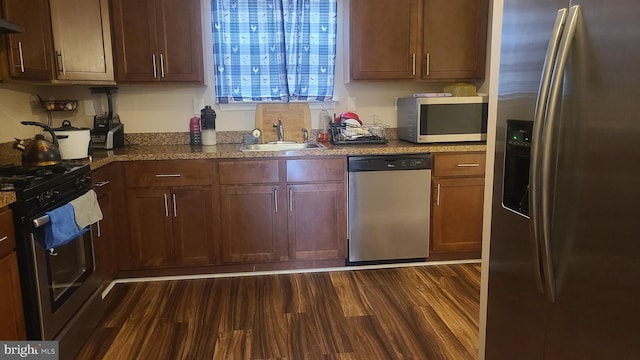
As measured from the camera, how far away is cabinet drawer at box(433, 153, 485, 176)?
3.21 metres

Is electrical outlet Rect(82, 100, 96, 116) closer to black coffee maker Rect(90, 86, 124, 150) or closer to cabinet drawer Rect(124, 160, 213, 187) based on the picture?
black coffee maker Rect(90, 86, 124, 150)

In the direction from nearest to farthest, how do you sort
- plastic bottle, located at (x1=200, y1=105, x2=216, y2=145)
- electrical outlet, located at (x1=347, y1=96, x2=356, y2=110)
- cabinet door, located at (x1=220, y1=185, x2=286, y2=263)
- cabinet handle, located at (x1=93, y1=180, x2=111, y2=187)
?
cabinet handle, located at (x1=93, y1=180, x2=111, y2=187), cabinet door, located at (x1=220, y1=185, x2=286, y2=263), plastic bottle, located at (x1=200, y1=105, x2=216, y2=145), electrical outlet, located at (x1=347, y1=96, x2=356, y2=110)

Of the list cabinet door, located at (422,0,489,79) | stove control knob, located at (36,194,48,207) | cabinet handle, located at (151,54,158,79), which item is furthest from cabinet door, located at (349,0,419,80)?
stove control knob, located at (36,194,48,207)

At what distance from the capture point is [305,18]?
3521mm


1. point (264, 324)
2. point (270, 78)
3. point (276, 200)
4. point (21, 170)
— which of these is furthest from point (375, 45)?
point (21, 170)

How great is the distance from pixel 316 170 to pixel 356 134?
0.50 meters

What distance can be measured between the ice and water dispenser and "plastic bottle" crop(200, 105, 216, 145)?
2.43 m

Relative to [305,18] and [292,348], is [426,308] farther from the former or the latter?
[305,18]

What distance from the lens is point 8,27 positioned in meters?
2.14

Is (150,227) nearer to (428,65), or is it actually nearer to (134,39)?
(134,39)

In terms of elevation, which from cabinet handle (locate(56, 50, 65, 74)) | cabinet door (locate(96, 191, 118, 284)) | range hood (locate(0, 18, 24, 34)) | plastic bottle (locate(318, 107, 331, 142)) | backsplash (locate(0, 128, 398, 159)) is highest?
range hood (locate(0, 18, 24, 34))

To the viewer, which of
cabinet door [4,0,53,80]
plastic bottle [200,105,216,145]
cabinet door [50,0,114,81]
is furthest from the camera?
plastic bottle [200,105,216,145]

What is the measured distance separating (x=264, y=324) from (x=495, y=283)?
1362mm

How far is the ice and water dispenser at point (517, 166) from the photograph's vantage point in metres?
1.40
